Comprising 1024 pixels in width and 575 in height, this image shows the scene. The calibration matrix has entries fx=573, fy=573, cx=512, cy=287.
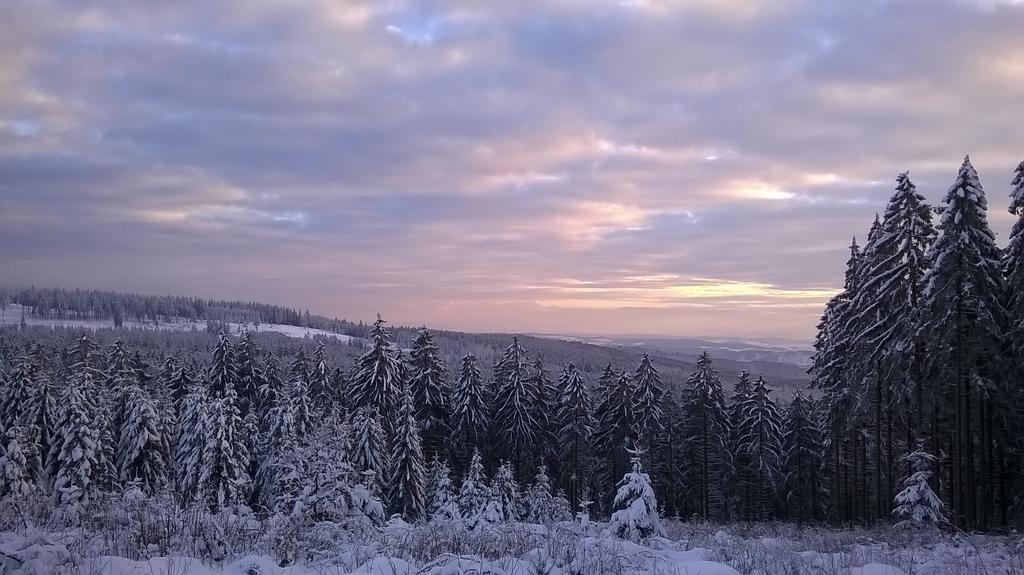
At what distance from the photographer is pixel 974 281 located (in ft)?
67.9

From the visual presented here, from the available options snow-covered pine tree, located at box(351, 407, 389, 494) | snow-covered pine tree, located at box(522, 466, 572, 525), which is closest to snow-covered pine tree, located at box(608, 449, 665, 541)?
snow-covered pine tree, located at box(522, 466, 572, 525)

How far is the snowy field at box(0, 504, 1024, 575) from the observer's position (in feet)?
20.1

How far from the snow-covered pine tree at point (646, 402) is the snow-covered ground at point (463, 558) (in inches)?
1241

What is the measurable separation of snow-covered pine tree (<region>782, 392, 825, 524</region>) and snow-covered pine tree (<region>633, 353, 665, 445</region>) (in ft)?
30.8

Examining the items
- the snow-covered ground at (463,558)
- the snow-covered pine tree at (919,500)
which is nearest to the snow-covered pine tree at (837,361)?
the snow-covered pine tree at (919,500)

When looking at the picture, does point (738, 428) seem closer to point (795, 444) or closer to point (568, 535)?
point (795, 444)

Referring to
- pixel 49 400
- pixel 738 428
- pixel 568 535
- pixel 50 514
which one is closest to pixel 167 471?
pixel 49 400

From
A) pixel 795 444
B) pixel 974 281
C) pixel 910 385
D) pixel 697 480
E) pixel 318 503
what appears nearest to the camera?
pixel 318 503

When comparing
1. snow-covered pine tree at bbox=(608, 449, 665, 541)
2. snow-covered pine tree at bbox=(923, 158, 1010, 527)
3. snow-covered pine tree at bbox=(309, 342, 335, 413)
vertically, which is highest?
snow-covered pine tree at bbox=(923, 158, 1010, 527)

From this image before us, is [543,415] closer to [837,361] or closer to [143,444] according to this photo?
[837,361]

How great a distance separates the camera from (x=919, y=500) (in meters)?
20.6

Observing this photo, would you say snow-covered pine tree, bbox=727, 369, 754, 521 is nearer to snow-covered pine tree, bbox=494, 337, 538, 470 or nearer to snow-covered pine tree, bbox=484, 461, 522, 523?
snow-covered pine tree, bbox=494, 337, 538, 470

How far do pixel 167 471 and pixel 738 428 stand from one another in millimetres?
39247

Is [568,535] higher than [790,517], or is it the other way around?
[568,535]
